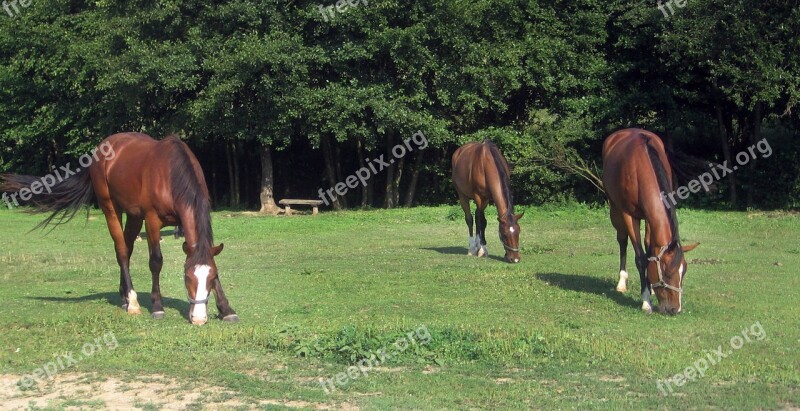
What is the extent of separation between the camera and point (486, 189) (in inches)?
684

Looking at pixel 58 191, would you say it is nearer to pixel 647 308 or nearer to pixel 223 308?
pixel 223 308

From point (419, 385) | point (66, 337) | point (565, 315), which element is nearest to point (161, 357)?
point (66, 337)

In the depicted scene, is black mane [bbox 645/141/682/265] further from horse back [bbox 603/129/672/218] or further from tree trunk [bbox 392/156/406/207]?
tree trunk [bbox 392/156/406/207]

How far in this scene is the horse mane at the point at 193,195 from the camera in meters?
10.3

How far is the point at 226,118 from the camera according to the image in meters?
28.3

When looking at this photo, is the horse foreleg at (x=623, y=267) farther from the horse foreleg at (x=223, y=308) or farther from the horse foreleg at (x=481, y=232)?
the horse foreleg at (x=223, y=308)

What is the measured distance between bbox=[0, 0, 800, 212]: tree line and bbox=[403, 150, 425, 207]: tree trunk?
0.07 meters

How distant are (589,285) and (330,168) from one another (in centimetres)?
1891

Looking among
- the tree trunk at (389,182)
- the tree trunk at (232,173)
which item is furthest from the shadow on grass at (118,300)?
the tree trunk at (232,173)

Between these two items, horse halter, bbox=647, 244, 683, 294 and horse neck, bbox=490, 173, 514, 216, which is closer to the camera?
horse halter, bbox=647, 244, 683, 294

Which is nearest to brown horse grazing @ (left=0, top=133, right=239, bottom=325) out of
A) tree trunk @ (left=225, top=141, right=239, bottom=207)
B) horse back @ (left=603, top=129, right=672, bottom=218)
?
horse back @ (left=603, top=129, right=672, bottom=218)

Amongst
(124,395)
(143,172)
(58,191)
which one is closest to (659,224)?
(143,172)

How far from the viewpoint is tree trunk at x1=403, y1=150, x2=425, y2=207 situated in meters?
31.0

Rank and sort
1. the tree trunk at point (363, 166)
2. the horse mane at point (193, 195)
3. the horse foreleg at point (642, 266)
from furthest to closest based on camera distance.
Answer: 1. the tree trunk at point (363, 166)
2. the horse foreleg at point (642, 266)
3. the horse mane at point (193, 195)
